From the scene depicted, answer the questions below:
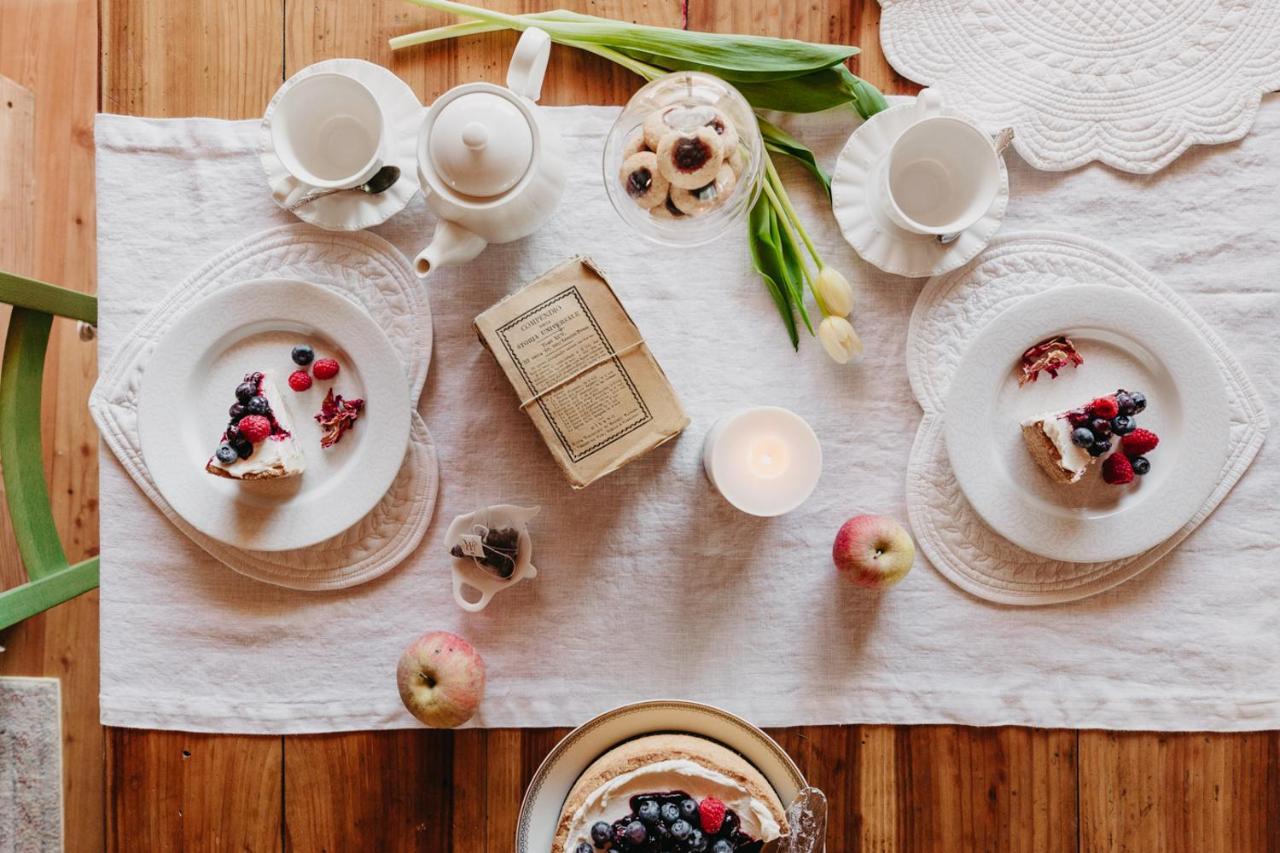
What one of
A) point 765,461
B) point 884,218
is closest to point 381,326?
point 765,461

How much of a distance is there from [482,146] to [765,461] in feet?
1.61

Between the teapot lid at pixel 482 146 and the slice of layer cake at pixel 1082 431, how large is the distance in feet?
2.33

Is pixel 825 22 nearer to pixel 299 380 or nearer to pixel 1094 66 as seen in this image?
pixel 1094 66

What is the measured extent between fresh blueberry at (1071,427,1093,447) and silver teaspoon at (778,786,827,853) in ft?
1.76

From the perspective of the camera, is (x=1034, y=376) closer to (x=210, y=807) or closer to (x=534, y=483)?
(x=534, y=483)

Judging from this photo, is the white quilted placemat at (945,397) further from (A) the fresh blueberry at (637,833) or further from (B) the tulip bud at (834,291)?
(A) the fresh blueberry at (637,833)

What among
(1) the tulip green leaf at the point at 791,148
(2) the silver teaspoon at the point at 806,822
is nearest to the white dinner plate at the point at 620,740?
(2) the silver teaspoon at the point at 806,822

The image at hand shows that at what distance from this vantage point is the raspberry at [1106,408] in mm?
1054

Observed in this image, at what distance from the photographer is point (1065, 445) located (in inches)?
41.3

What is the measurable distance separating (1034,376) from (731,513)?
429 millimetres

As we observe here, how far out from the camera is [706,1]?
113 centimetres

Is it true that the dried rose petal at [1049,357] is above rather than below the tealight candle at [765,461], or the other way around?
above

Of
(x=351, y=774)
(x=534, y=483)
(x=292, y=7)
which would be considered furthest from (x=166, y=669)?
(x=292, y=7)

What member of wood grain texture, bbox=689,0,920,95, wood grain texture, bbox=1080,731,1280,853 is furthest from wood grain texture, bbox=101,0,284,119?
wood grain texture, bbox=1080,731,1280,853
